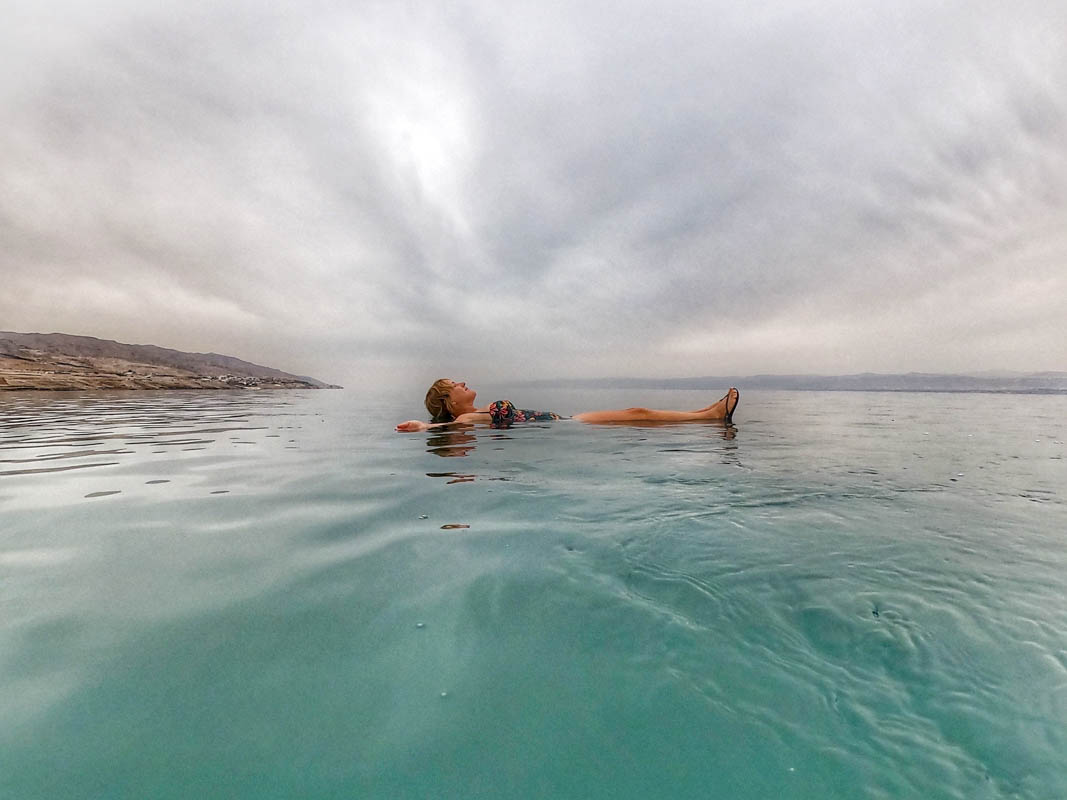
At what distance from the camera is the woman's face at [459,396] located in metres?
11.7

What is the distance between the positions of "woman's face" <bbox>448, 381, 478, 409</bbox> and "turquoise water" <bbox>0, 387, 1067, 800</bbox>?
24.0ft

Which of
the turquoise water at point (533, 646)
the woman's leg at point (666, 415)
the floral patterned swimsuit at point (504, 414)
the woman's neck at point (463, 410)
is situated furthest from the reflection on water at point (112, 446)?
the woman's leg at point (666, 415)

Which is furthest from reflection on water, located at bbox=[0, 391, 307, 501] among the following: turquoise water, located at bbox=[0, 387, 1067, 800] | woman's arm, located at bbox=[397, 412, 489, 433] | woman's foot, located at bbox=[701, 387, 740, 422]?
woman's foot, located at bbox=[701, 387, 740, 422]

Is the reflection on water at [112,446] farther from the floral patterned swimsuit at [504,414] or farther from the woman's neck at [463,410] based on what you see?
the floral patterned swimsuit at [504,414]

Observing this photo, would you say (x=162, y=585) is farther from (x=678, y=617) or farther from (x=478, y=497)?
(x=678, y=617)

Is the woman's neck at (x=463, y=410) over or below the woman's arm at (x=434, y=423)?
over

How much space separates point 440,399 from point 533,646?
1013 centimetres

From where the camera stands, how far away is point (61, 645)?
190 centimetres

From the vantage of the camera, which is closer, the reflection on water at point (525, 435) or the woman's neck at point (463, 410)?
the reflection on water at point (525, 435)

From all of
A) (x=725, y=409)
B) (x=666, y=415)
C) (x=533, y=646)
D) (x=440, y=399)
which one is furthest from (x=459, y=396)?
(x=533, y=646)

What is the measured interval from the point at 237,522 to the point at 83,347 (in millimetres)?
143831

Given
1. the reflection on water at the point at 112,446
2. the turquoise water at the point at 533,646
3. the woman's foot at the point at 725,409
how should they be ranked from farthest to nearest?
the woman's foot at the point at 725,409
the reflection on water at the point at 112,446
the turquoise water at the point at 533,646

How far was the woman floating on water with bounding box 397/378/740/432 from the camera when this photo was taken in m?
11.7

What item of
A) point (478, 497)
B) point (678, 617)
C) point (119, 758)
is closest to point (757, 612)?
point (678, 617)
